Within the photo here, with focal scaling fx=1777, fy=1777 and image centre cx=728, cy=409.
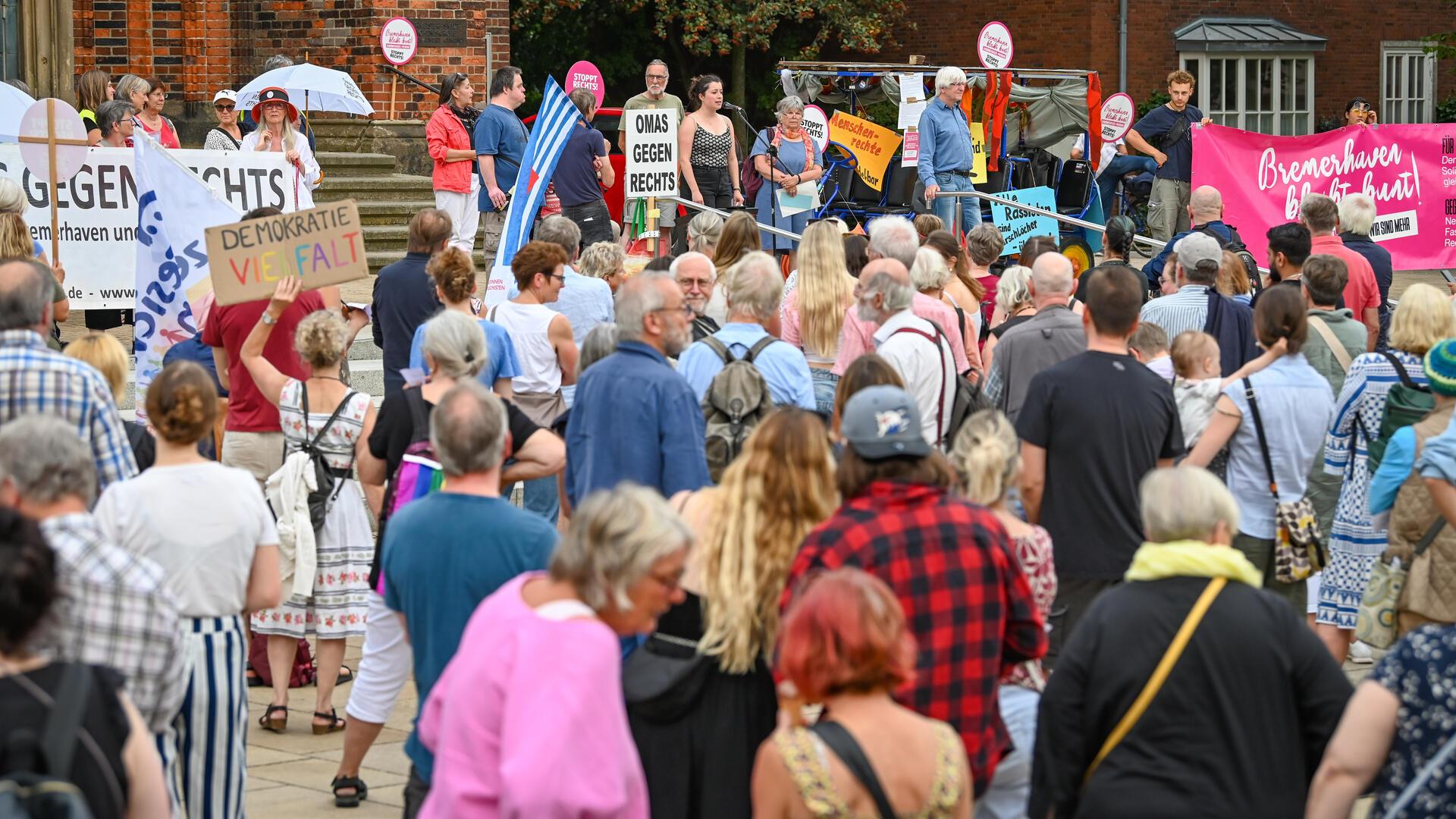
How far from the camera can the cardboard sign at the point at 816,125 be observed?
54.2 feet

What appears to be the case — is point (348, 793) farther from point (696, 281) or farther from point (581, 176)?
point (581, 176)

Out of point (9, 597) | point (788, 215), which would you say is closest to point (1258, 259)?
point (788, 215)

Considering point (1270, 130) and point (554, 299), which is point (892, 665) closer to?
point (554, 299)

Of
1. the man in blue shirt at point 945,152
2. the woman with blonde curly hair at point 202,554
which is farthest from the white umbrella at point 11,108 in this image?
the woman with blonde curly hair at point 202,554

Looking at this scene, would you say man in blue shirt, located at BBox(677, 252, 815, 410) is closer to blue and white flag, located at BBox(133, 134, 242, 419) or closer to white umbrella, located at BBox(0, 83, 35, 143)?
blue and white flag, located at BBox(133, 134, 242, 419)

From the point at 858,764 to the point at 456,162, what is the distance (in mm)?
11231

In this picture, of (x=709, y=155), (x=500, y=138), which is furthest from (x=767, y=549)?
(x=709, y=155)

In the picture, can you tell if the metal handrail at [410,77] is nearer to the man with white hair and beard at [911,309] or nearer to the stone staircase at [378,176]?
the stone staircase at [378,176]

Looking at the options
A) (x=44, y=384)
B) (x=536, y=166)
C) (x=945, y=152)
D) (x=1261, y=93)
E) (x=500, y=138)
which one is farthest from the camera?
(x=1261, y=93)

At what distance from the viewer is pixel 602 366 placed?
574 cm

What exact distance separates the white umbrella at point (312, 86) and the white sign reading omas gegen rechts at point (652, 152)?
12.0 ft

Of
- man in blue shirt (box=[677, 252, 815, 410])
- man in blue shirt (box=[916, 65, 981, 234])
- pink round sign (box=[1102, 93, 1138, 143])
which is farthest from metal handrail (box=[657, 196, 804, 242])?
pink round sign (box=[1102, 93, 1138, 143])

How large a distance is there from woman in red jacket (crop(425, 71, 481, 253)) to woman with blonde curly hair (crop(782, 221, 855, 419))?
666 cm

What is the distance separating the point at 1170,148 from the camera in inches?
639
